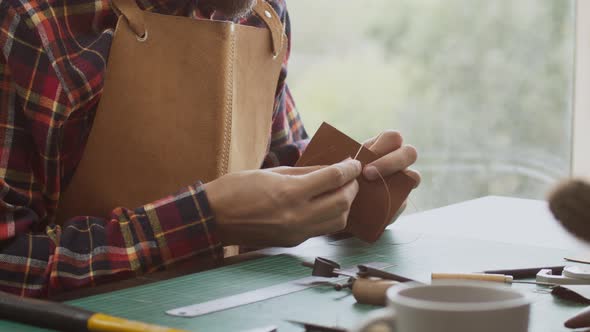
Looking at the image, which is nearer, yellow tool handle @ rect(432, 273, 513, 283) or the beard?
yellow tool handle @ rect(432, 273, 513, 283)

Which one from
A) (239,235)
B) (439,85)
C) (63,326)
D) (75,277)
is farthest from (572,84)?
(63,326)

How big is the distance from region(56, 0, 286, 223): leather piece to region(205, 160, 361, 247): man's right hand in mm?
181

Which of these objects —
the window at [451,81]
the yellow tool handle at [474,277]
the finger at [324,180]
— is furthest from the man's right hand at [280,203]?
the window at [451,81]

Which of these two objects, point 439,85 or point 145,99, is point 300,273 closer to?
point 145,99

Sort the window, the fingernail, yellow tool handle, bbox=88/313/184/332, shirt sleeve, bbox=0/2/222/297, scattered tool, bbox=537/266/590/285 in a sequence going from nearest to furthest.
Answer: yellow tool handle, bbox=88/313/184/332, scattered tool, bbox=537/266/590/285, shirt sleeve, bbox=0/2/222/297, the fingernail, the window

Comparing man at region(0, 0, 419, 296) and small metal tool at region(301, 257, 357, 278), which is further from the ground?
man at region(0, 0, 419, 296)

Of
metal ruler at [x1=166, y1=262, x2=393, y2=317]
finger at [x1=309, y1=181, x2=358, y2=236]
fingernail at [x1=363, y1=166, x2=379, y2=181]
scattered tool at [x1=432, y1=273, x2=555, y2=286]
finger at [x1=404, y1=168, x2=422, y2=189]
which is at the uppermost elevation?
fingernail at [x1=363, y1=166, x2=379, y2=181]

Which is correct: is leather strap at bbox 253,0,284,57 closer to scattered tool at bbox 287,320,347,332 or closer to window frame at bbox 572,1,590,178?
scattered tool at bbox 287,320,347,332

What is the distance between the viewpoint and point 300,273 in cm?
92

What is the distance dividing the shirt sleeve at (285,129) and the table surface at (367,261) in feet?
0.82

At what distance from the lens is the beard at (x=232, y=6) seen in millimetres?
1193

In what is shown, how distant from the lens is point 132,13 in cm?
112

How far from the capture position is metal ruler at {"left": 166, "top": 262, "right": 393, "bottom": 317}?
0.74 m

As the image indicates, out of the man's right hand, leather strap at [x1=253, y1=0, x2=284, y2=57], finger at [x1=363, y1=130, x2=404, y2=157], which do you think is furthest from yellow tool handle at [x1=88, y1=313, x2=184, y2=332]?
leather strap at [x1=253, y1=0, x2=284, y2=57]
